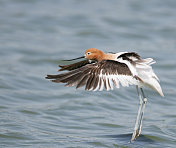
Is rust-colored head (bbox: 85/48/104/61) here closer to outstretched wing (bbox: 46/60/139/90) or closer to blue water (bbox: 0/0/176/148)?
outstretched wing (bbox: 46/60/139/90)

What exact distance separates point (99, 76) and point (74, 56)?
6.65m

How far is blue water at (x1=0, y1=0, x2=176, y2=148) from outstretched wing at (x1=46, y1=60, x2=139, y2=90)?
1418 mm

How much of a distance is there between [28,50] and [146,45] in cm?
411

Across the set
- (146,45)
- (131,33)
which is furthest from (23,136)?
(131,33)

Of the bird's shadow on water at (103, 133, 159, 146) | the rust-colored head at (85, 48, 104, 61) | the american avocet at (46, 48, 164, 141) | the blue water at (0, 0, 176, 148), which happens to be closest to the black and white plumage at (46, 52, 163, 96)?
the american avocet at (46, 48, 164, 141)

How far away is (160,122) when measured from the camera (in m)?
9.03

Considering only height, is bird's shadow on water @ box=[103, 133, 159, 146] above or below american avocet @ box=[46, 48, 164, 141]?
below

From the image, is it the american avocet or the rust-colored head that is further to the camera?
the rust-colored head

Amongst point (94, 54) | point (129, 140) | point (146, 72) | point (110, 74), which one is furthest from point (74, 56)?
point (110, 74)

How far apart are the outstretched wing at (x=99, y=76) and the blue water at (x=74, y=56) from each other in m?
1.42

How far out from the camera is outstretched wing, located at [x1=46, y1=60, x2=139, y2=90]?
651 centimetres

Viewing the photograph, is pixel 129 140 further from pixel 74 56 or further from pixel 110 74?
pixel 74 56

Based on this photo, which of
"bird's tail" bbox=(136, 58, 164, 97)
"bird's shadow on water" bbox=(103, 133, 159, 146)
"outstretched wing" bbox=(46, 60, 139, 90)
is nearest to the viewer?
"outstretched wing" bbox=(46, 60, 139, 90)

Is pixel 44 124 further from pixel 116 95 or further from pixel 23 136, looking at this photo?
pixel 116 95
